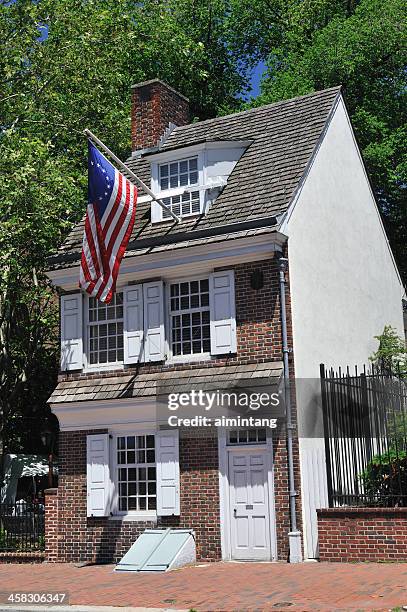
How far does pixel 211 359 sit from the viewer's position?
1733 cm

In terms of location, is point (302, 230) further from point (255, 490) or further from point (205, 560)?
point (205, 560)

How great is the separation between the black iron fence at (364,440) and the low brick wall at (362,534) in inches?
22.7

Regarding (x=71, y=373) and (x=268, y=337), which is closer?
(x=268, y=337)

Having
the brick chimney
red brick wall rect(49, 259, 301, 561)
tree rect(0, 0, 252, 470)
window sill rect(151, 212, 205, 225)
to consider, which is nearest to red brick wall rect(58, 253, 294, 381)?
red brick wall rect(49, 259, 301, 561)

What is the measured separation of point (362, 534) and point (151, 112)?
41.6 ft

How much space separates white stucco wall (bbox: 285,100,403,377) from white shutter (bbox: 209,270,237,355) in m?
1.24

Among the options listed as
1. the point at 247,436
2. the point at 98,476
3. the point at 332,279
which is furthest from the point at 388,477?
the point at 98,476

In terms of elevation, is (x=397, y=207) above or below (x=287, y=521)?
above

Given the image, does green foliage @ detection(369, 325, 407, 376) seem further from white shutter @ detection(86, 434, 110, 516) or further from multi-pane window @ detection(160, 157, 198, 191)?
white shutter @ detection(86, 434, 110, 516)


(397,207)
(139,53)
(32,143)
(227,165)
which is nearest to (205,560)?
(227,165)

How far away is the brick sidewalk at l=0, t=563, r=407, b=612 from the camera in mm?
11047

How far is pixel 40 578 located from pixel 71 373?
505 centimetres

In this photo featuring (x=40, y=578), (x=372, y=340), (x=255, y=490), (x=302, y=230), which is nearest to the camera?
(x=40, y=578)

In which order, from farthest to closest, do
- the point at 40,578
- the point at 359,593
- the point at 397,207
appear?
the point at 397,207
the point at 40,578
the point at 359,593
